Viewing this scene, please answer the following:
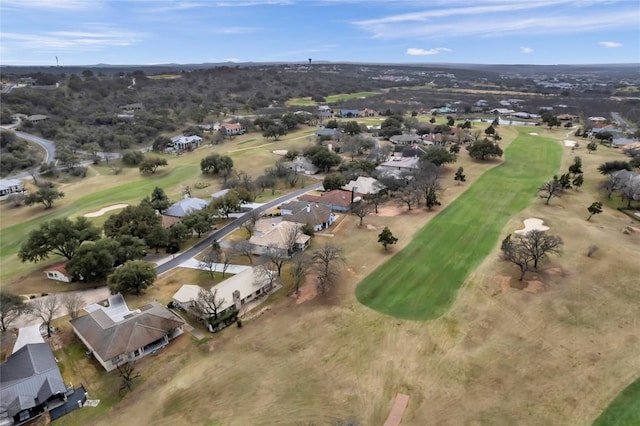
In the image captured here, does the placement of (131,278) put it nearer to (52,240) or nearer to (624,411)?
(52,240)

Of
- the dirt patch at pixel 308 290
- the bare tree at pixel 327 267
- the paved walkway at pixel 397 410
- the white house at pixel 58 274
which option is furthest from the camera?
the white house at pixel 58 274

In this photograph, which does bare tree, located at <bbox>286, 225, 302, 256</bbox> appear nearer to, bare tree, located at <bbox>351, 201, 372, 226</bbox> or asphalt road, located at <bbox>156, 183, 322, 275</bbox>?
bare tree, located at <bbox>351, 201, 372, 226</bbox>

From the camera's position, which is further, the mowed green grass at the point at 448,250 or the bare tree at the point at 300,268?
the bare tree at the point at 300,268

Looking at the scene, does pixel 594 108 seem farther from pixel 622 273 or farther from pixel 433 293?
pixel 433 293

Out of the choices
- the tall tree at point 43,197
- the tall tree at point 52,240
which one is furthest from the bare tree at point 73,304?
the tall tree at point 43,197

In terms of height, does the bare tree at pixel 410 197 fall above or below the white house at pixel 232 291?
above

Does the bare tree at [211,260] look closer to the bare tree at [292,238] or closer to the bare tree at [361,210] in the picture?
the bare tree at [292,238]

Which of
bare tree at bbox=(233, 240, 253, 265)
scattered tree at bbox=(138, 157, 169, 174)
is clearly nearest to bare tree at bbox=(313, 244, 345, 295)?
bare tree at bbox=(233, 240, 253, 265)
